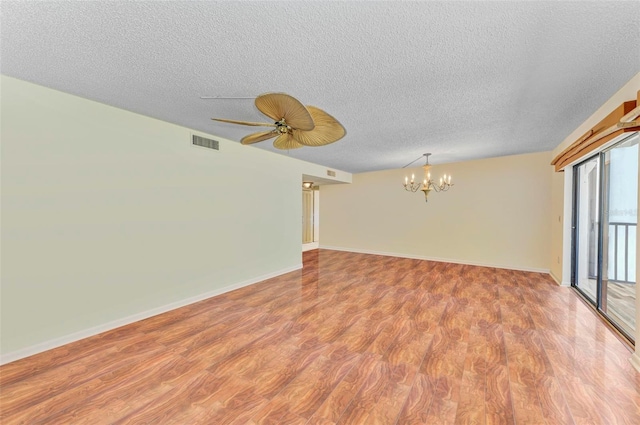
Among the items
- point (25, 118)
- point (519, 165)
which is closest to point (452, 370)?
point (25, 118)

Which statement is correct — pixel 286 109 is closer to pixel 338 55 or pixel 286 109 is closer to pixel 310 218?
pixel 338 55

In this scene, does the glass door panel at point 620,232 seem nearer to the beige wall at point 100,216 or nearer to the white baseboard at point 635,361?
the white baseboard at point 635,361

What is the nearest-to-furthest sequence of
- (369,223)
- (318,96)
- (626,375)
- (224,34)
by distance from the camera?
(224,34) < (626,375) < (318,96) < (369,223)

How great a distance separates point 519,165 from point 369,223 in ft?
12.2

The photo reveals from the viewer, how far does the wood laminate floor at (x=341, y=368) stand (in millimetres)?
1608

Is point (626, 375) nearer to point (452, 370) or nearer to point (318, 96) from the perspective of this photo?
point (452, 370)

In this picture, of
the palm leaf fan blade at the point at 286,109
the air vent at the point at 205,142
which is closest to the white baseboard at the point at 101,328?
the air vent at the point at 205,142

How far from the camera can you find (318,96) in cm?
248

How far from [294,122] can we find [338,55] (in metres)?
0.58

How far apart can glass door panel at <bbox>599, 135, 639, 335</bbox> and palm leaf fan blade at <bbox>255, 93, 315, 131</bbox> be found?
3.26 metres

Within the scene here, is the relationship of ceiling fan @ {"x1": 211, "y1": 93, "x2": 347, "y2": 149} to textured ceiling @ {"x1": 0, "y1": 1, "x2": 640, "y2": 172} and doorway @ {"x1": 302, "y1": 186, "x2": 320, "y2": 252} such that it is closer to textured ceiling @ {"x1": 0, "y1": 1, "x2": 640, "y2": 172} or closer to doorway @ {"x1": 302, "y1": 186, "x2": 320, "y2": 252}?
textured ceiling @ {"x1": 0, "y1": 1, "x2": 640, "y2": 172}

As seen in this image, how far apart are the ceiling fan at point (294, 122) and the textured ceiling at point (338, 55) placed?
0.36 meters

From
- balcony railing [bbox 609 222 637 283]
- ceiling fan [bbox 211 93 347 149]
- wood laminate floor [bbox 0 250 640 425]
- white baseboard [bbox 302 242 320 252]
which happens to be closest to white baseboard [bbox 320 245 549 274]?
white baseboard [bbox 302 242 320 252]

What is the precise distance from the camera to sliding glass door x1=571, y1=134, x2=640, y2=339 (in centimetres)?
278
